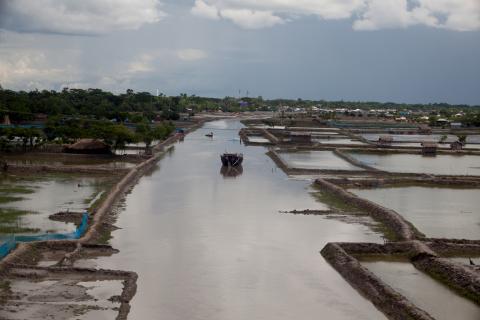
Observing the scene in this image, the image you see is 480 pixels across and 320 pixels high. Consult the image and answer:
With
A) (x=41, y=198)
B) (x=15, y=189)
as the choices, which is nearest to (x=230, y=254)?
(x=41, y=198)

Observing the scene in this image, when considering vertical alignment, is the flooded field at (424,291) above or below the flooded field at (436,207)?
below

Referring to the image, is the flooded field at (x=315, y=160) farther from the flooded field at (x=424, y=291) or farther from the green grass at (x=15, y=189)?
the flooded field at (x=424, y=291)

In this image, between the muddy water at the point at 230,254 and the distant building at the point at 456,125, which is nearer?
the muddy water at the point at 230,254

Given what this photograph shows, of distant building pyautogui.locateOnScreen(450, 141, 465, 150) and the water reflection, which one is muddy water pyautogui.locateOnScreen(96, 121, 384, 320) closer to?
the water reflection

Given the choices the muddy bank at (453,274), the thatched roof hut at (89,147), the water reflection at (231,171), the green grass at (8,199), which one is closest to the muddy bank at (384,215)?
the muddy bank at (453,274)

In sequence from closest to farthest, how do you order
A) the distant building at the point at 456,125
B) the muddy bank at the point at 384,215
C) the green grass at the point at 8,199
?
the muddy bank at the point at 384,215 → the green grass at the point at 8,199 → the distant building at the point at 456,125

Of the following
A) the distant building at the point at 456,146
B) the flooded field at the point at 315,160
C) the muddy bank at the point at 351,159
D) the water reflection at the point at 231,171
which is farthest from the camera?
the distant building at the point at 456,146

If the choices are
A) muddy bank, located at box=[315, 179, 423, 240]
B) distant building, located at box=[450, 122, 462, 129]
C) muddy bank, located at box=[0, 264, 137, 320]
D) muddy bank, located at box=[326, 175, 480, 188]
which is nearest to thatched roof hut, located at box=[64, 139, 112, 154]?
muddy bank, located at box=[326, 175, 480, 188]

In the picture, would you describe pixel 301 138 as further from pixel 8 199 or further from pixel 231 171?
pixel 8 199
